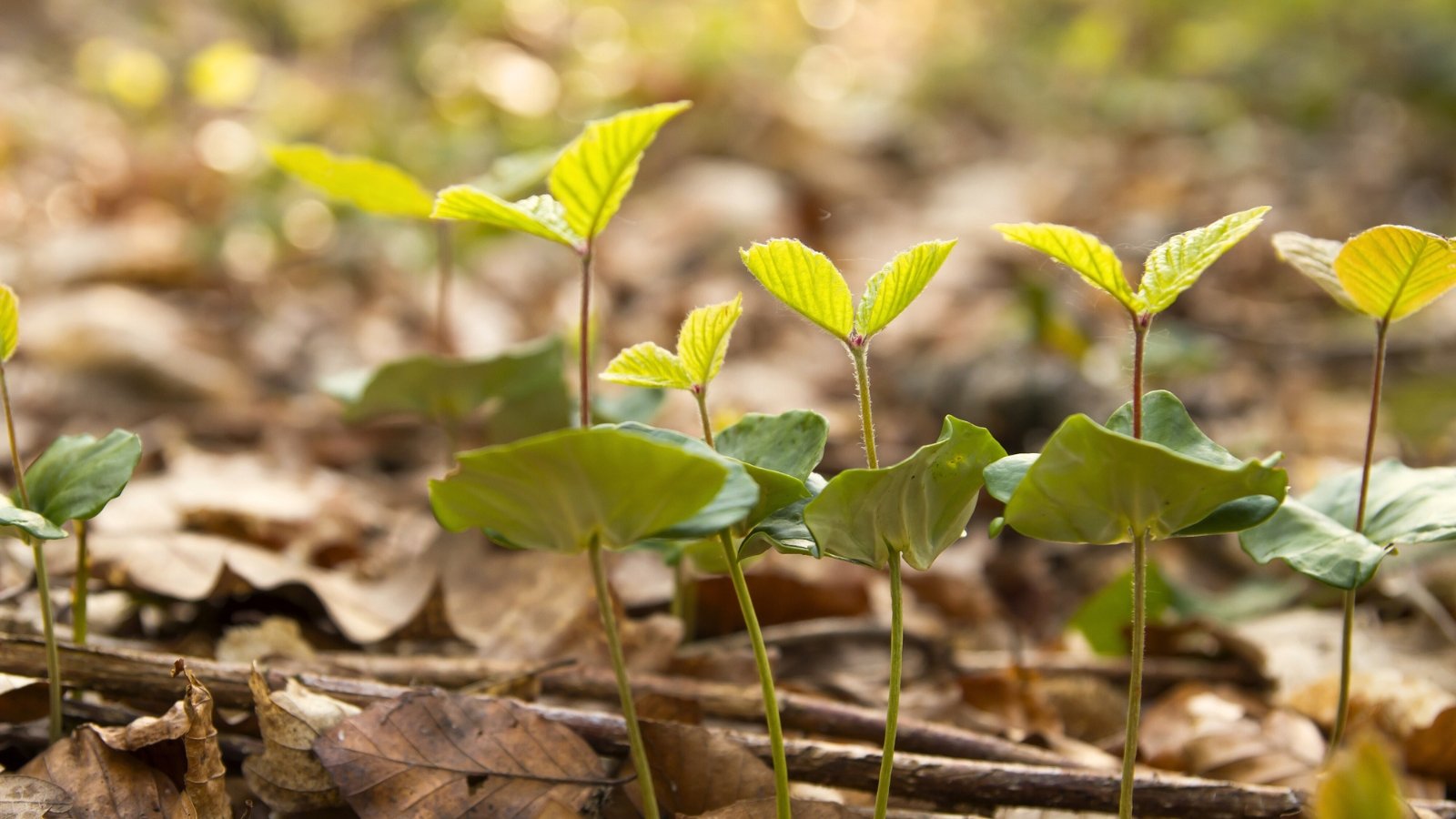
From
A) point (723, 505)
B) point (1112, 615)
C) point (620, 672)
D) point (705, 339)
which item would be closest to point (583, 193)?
point (705, 339)

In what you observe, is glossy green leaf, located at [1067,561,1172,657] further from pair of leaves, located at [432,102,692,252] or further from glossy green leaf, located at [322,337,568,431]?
pair of leaves, located at [432,102,692,252]

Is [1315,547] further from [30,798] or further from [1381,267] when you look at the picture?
[30,798]

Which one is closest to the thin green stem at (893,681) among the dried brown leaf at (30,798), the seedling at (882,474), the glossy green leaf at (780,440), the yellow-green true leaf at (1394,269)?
the seedling at (882,474)

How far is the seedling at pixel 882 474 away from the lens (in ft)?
2.76

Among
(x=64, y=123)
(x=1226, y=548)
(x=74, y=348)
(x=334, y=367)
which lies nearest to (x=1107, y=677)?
(x=1226, y=548)

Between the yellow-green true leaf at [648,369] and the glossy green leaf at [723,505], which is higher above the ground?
the yellow-green true leaf at [648,369]

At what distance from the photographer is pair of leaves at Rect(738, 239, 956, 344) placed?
84 cm

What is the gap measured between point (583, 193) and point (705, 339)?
153mm

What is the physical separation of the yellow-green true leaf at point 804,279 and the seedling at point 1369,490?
16.7 inches

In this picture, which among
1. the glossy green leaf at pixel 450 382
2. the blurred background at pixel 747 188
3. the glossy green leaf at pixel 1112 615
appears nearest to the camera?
the glossy green leaf at pixel 450 382

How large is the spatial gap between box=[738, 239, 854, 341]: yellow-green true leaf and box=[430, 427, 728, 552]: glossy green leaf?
17 centimetres

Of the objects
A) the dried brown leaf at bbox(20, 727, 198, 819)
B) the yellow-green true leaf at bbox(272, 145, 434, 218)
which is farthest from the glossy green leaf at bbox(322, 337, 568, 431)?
the dried brown leaf at bbox(20, 727, 198, 819)

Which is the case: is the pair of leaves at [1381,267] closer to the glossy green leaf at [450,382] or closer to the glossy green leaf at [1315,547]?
the glossy green leaf at [1315,547]

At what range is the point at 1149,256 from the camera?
85 cm
